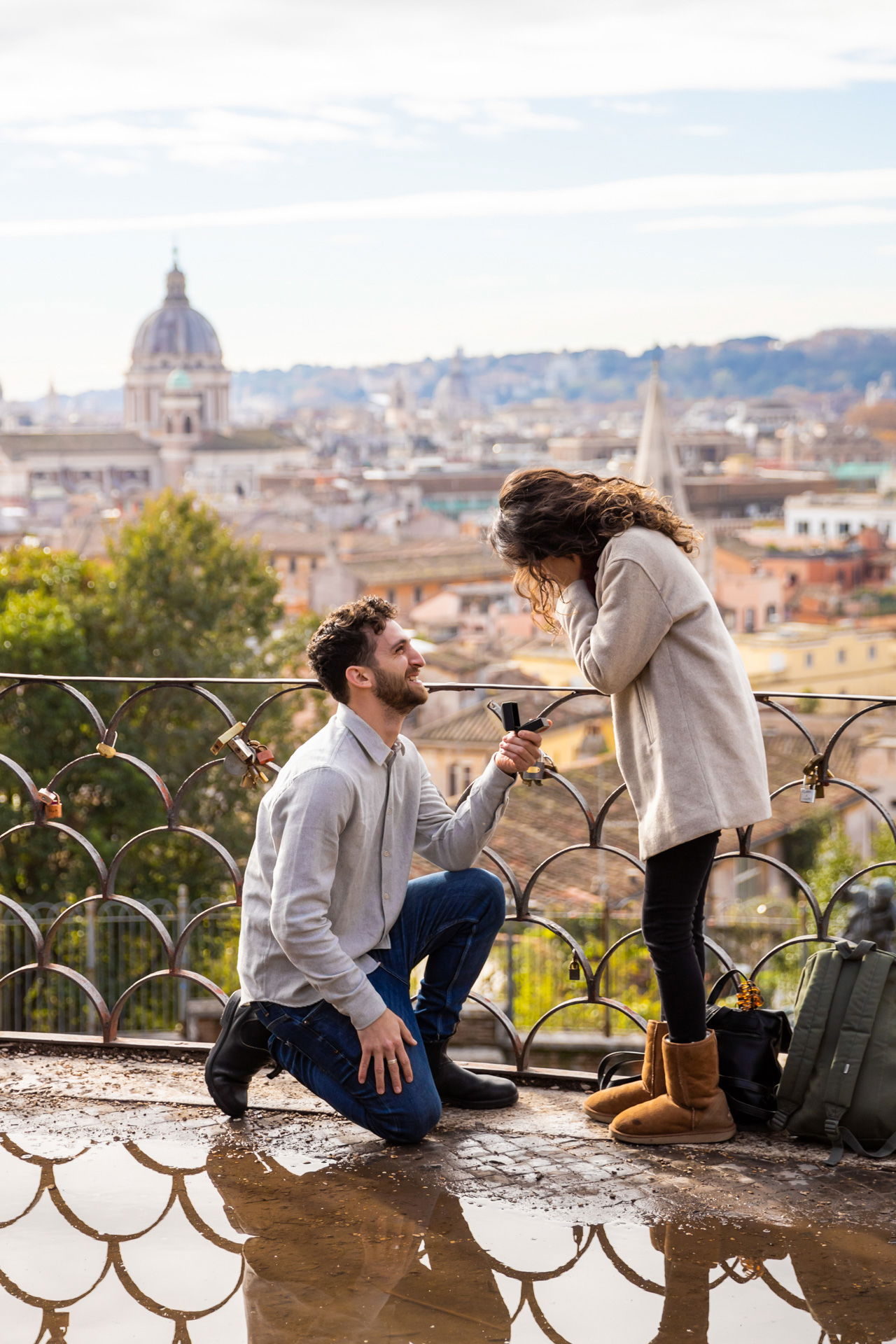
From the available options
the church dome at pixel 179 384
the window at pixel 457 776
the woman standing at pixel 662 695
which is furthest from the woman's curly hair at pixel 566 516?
the church dome at pixel 179 384

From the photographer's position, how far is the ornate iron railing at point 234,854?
2.72m

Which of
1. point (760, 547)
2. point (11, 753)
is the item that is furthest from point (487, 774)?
point (760, 547)

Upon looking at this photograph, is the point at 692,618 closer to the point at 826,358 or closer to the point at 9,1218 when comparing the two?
the point at 9,1218

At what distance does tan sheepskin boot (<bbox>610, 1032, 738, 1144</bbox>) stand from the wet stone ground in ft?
0.08

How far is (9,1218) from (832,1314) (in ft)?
3.76

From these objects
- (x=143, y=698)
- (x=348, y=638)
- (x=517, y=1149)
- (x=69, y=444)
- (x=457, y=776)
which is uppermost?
(x=69, y=444)

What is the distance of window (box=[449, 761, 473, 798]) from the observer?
87.4 feet

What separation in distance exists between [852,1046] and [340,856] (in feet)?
2.80

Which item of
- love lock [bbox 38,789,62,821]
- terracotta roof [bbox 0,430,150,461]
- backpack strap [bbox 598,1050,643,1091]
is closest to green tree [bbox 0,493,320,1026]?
love lock [bbox 38,789,62,821]

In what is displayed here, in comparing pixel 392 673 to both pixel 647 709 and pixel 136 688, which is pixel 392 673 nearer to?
pixel 647 709

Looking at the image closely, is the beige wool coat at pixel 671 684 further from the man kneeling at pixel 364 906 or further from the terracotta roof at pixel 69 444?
the terracotta roof at pixel 69 444

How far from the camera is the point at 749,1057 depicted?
2475 mm

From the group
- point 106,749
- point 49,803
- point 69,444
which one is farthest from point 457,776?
point 69,444

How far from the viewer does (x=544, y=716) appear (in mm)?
2496
